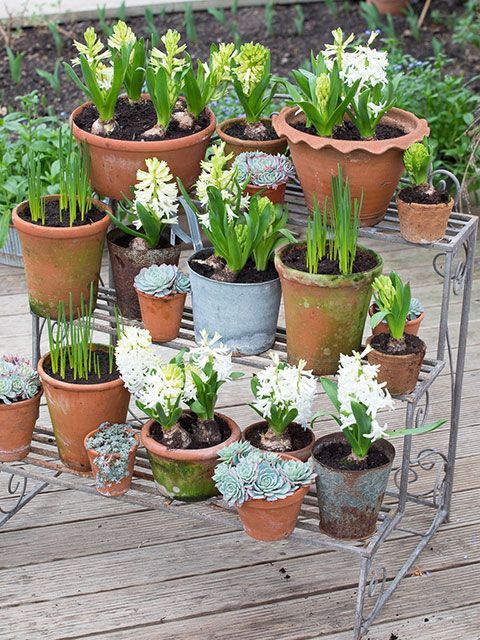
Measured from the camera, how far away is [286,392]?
2184mm

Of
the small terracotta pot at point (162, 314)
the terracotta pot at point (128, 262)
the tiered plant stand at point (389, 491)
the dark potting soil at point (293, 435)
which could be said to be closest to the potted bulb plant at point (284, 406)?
the dark potting soil at point (293, 435)

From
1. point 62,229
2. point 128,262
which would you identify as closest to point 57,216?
point 62,229

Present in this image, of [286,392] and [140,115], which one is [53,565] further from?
[140,115]

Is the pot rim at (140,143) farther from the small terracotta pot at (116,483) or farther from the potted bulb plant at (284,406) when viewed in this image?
the small terracotta pot at (116,483)

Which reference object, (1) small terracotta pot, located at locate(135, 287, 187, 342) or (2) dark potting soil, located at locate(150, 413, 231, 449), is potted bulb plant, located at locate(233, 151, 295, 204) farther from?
(2) dark potting soil, located at locate(150, 413, 231, 449)

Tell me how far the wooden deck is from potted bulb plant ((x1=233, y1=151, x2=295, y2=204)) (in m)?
0.91

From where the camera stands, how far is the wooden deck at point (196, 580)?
7.84ft

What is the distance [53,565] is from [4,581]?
0.12 m

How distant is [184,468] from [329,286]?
510 millimetres

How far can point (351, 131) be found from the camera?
234cm

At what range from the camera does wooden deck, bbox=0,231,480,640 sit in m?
2.39

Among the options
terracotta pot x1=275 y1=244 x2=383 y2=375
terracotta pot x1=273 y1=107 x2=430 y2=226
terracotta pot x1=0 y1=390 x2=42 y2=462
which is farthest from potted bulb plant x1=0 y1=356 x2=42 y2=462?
terracotta pot x1=273 y1=107 x2=430 y2=226

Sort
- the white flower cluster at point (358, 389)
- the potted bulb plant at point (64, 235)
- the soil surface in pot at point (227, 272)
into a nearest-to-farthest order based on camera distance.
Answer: the white flower cluster at point (358, 389) → the soil surface in pot at point (227, 272) → the potted bulb plant at point (64, 235)

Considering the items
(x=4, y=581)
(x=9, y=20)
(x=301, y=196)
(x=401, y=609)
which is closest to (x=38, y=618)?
(x=4, y=581)
